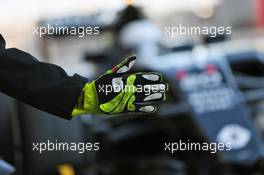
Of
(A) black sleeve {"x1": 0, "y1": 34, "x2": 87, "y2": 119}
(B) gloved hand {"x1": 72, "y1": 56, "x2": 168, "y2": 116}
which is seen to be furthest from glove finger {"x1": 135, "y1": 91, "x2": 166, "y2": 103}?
(A) black sleeve {"x1": 0, "y1": 34, "x2": 87, "y2": 119}

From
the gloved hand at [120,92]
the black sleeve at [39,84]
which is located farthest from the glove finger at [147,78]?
the black sleeve at [39,84]

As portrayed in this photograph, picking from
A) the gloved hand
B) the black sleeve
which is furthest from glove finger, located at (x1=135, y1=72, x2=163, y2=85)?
the black sleeve

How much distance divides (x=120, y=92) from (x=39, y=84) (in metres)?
0.15

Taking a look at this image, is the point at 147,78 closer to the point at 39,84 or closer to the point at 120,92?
the point at 120,92

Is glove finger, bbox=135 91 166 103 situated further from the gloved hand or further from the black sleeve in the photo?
the black sleeve

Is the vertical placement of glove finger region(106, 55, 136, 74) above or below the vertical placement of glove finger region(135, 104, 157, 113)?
above

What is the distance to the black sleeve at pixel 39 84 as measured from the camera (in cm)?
167

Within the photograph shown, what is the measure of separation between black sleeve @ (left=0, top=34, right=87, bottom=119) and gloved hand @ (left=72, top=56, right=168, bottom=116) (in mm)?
27

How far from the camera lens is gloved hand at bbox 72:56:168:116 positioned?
1699 mm


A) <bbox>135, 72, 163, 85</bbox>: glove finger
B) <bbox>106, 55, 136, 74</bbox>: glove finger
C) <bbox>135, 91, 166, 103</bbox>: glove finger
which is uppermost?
<bbox>106, 55, 136, 74</bbox>: glove finger

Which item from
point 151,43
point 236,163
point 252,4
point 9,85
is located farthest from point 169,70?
point 9,85

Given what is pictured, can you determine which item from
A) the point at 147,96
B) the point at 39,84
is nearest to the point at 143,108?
the point at 147,96

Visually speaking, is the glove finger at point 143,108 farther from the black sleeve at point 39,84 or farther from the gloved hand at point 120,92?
the black sleeve at point 39,84

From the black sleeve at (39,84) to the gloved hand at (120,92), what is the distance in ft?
0.09
